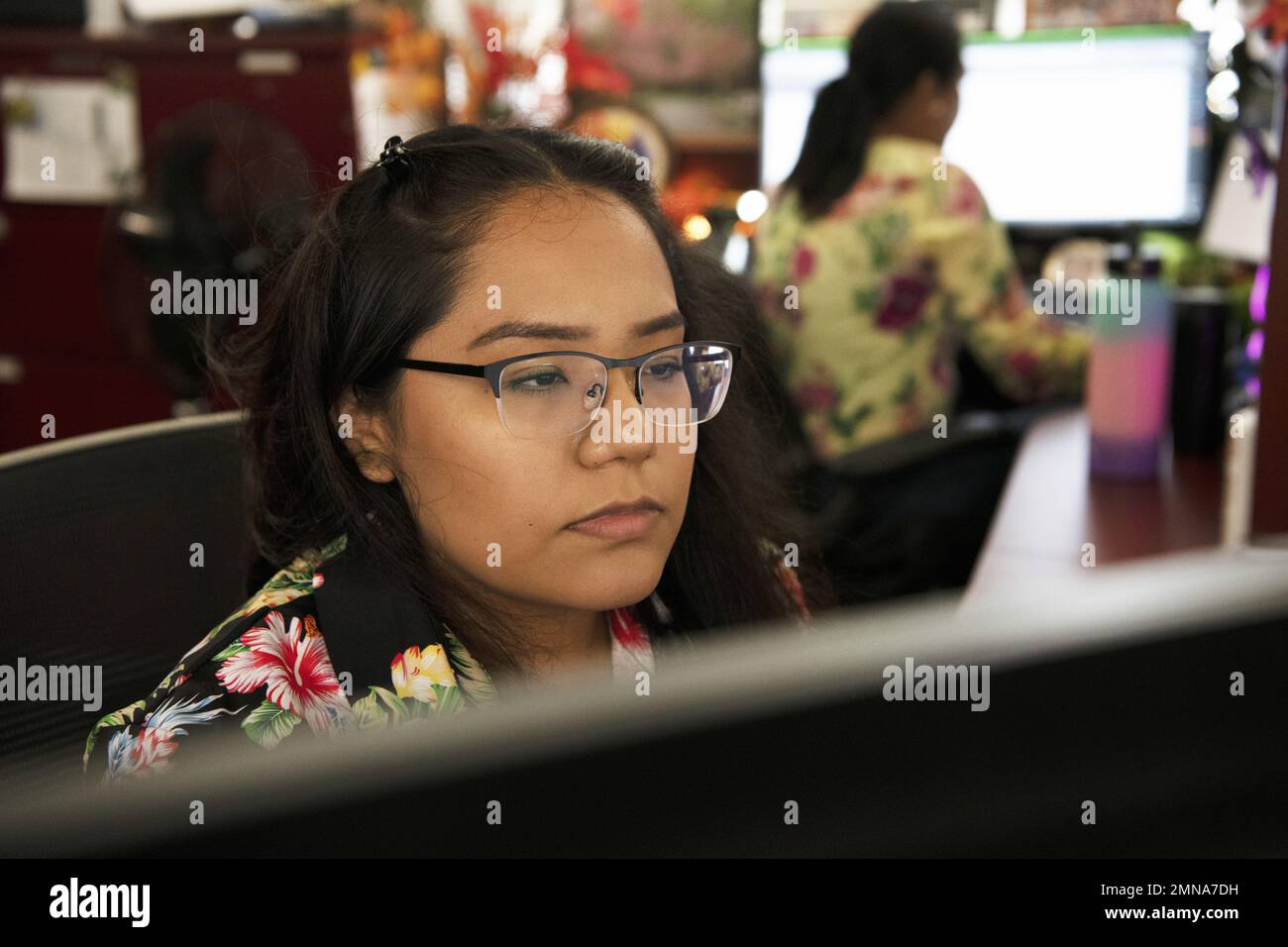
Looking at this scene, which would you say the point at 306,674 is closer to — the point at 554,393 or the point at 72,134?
the point at 554,393

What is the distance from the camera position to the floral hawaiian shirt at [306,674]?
0.76 m

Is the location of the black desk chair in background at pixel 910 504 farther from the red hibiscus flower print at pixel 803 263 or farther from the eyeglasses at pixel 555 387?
the eyeglasses at pixel 555 387

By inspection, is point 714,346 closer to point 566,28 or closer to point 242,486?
point 242,486

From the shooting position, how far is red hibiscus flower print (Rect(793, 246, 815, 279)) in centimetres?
219

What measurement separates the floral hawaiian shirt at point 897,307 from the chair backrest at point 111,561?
4.01ft

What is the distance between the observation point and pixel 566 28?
3.06 m

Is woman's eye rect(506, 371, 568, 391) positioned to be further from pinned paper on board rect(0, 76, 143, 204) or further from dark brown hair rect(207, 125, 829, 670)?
pinned paper on board rect(0, 76, 143, 204)

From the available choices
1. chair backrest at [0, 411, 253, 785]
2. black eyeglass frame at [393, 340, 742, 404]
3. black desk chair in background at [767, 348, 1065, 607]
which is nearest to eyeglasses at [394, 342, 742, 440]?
black eyeglass frame at [393, 340, 742, 404]

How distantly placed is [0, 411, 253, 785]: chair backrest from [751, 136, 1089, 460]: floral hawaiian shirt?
4.01 feet

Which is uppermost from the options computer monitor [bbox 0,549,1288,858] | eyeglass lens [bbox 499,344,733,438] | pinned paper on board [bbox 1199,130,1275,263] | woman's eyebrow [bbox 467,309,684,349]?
pinned paper on board [bbox 1199,130,1275,263]

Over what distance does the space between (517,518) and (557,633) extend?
139 millimetres

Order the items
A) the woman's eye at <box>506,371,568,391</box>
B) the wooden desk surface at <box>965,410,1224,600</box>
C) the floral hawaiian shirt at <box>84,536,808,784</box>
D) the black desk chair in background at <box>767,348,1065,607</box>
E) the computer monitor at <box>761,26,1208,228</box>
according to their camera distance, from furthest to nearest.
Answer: the computer monitor at <box>761,26,1208,228</box> → the black desk chair in background at <box>767,348,1065,607</box> → the wooden desk surface at <box>965,410,1224,600</box> → the woman's eye at <box>506,371,568,391</box> → the floral hawaiian shirt at <box>84,536,808,784</box>

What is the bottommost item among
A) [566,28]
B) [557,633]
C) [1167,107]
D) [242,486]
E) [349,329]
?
[557,633]
